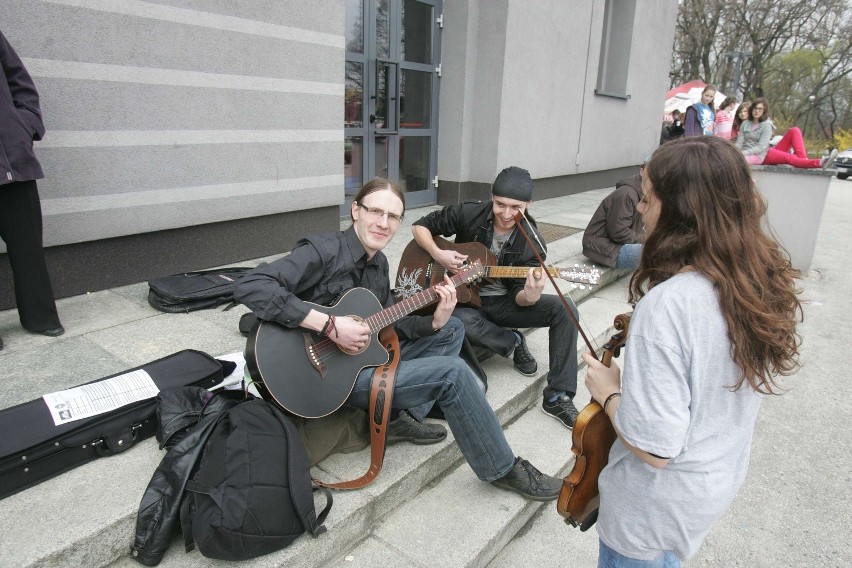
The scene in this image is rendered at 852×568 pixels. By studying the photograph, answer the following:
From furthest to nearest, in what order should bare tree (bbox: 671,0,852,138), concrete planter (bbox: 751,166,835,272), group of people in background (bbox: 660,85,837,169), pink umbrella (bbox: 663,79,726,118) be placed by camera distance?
bare tree (bbox: 671,0,852,138) → pink umbrella (bbox: 663,79,726,118) → group of people in background (bbox: 660,85,837,169) → concrete planter (bbox: 751,166,835,272)

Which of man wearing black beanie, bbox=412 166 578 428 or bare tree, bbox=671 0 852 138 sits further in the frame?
bare tree, bbox=671 0 852 138

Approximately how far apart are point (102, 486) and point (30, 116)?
2.04 meters

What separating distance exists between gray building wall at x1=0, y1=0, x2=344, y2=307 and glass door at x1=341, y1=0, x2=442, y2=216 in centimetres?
122

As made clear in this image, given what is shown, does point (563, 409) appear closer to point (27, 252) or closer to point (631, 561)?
point (631, 561)

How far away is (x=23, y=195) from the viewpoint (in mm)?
2904

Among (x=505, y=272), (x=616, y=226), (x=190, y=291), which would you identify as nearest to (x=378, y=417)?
(x=505, y=272)

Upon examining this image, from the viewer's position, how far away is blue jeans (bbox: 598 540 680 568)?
4.47ft

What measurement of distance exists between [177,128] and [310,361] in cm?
264

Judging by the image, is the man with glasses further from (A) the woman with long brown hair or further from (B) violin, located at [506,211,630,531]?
(A) the woman with long brown hair

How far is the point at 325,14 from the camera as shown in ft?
15.4

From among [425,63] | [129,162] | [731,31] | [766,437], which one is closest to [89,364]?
[129,162]

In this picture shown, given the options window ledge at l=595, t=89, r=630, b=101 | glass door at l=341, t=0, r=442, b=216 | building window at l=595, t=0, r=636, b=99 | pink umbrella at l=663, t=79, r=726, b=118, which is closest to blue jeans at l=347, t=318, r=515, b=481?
glass door at l=341, t=0, r=442, b=216

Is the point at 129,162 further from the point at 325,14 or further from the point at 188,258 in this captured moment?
the point at 325,14

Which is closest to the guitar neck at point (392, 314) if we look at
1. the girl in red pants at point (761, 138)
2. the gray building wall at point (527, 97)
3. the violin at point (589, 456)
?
the violin at point (589, 456)
